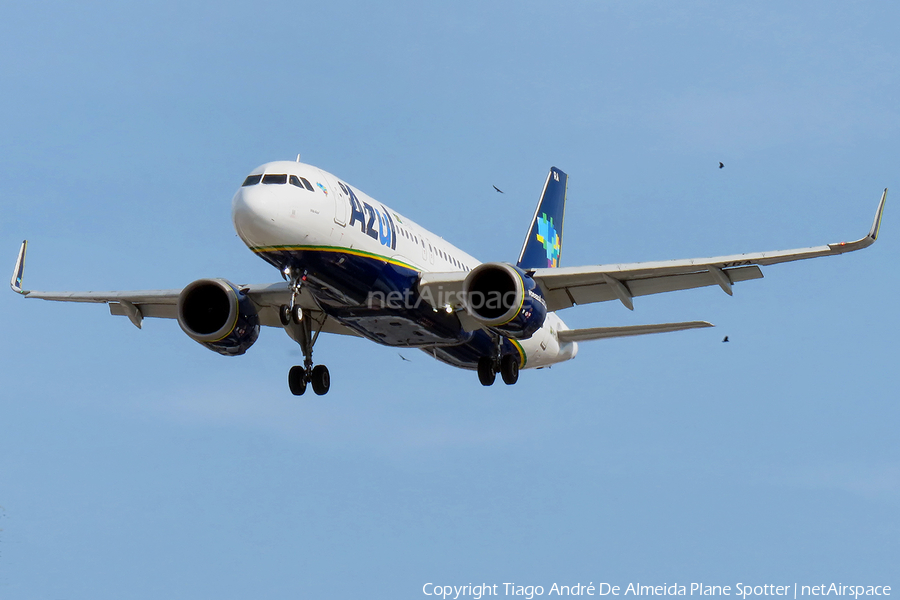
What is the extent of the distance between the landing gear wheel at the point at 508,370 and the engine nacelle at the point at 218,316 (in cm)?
734

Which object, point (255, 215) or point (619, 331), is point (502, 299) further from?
point (255, 215)

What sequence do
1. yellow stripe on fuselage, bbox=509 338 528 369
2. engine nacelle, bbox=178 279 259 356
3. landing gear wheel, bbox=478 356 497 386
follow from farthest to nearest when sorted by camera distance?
yellow stripe on fuselage, bbox=509 338 528 369 → landing gear wheel, bbox=478 356 497 386 → engine nacelle, bbox=178 279 259 356

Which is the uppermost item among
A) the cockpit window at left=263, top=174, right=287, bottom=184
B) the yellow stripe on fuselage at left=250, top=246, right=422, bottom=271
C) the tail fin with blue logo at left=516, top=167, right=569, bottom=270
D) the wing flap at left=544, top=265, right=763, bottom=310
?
the tail fin with blue logo at left=516, top=167, right=569, bottom=270

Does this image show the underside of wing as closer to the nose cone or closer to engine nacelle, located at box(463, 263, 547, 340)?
engine nacelle, located at box(463, 263, 547, 340)

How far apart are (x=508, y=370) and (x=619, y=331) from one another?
3.70m

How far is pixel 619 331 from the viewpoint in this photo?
34.7m

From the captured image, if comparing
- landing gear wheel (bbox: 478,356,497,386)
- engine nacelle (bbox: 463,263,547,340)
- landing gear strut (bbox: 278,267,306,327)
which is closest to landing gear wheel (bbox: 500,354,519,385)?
landing gear wheel (bbox: 478,356,497,386)

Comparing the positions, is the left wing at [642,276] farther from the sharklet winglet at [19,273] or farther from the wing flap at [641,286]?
the sharklet winglet at [19,273]

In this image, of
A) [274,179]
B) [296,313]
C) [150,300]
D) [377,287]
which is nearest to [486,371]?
[377,287]

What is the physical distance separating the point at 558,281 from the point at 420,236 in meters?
3.95

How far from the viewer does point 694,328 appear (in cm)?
3200

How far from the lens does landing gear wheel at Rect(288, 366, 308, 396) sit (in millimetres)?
32938

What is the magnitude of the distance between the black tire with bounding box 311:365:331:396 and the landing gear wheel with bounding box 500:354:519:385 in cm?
513

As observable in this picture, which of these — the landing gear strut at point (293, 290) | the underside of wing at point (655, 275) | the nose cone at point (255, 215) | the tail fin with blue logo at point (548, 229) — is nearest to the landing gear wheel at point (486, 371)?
the underside of wing at point (655, 275)
